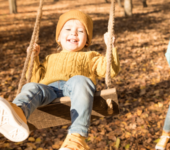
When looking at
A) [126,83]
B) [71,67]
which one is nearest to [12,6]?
[126,83]

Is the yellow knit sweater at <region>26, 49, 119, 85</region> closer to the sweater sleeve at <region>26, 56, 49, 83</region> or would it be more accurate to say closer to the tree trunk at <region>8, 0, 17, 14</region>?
the sweater sleeve at <region>26, 56, 49, 83</region>

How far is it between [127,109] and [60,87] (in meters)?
1.85

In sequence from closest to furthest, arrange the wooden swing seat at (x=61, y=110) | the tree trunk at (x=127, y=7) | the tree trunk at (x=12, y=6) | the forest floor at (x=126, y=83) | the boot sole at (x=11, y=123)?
the boot sole at (x=11, y=123), the wooden swing seat at (x=61, y=110), the forest floor at (x=126, y=83), the tree trunk at (x=127, y=7), the tree trunk at (x=12, y=6)

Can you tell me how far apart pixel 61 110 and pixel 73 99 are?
0.25m

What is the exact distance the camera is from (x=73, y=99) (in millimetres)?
1836

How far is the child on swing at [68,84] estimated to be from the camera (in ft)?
4.97

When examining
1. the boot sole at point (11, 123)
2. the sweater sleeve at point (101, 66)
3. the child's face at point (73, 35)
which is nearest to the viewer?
the boot sole at point (11, 123)

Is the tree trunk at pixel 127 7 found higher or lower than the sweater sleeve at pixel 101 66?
higher

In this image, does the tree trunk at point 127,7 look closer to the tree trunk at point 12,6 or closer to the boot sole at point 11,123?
the tree trunk at point 12,6

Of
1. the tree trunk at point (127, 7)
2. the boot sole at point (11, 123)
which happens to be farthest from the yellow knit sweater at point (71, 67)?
the tree trunk at point (127, 7)

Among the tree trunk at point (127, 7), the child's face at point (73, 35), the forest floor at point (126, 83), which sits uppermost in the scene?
the tree trunk at point (127, 7)

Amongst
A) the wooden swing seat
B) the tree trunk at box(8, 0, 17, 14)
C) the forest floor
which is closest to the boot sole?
the wooden swing seat

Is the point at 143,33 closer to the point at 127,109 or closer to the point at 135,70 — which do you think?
the point at 135,70

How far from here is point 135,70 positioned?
4.91 meters
